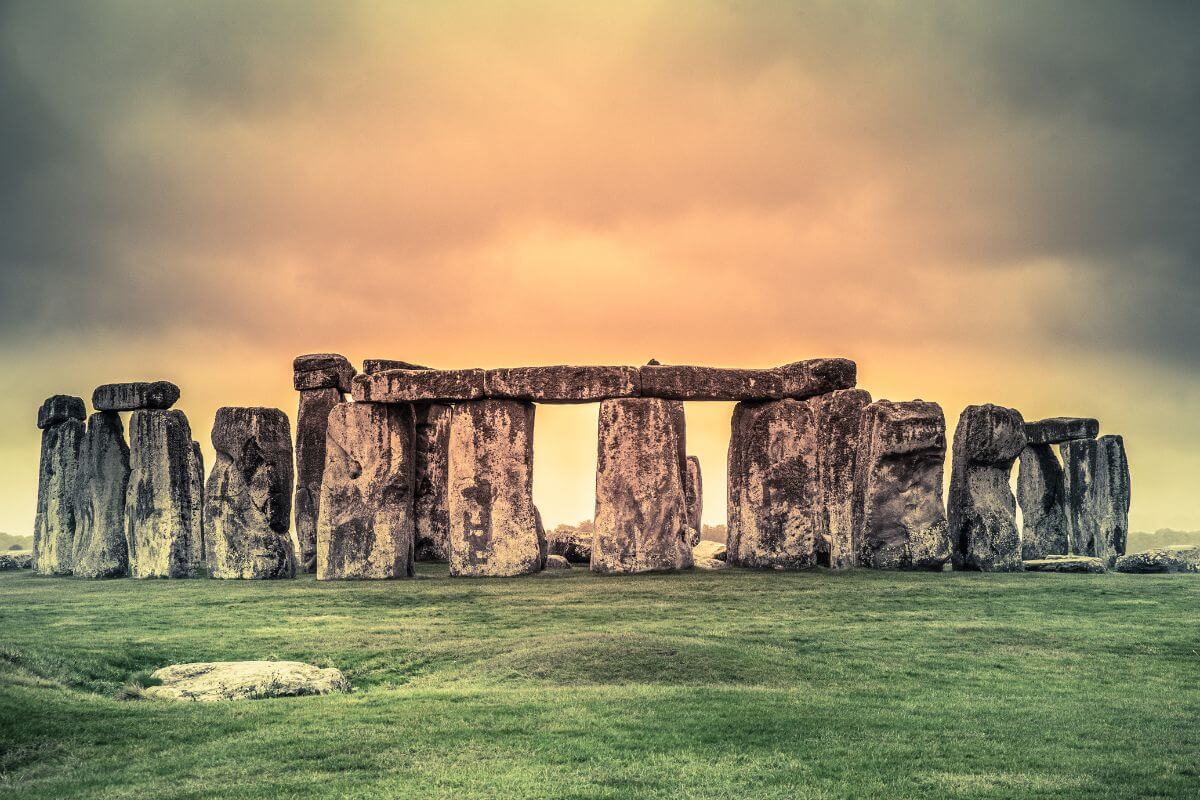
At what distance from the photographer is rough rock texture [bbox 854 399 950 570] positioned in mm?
20141

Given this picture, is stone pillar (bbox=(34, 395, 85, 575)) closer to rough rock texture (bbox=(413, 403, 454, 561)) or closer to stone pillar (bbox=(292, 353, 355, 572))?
stone pillar (bbox=(292, 353, 355, 572))

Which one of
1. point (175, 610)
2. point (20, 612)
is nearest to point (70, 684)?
point (175, 610)

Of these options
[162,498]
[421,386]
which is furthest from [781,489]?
[162,498]

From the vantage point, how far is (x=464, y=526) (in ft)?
68.3

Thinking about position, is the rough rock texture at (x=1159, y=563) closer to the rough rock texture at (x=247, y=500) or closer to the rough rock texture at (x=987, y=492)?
the rough rock texture at (x=987, y=492)

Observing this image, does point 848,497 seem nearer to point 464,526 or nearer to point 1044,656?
point 464,526

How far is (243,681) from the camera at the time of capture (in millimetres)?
10734

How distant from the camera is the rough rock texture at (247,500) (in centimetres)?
2136

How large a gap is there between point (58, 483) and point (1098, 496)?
865 inches

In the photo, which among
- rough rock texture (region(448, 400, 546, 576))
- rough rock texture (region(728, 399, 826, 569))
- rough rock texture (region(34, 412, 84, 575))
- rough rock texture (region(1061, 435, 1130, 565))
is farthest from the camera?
rough rock texture (region(1061, 435, 1130, 565))

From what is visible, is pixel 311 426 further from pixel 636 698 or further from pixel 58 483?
pixel 636 698

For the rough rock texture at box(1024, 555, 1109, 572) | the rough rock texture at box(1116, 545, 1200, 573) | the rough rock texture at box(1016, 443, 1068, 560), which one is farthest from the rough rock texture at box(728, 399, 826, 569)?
the rough rock texture at box(1016, 443, 1068, 560)

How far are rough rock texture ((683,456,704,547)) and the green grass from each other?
36.5 ft

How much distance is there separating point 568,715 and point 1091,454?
2119cm
